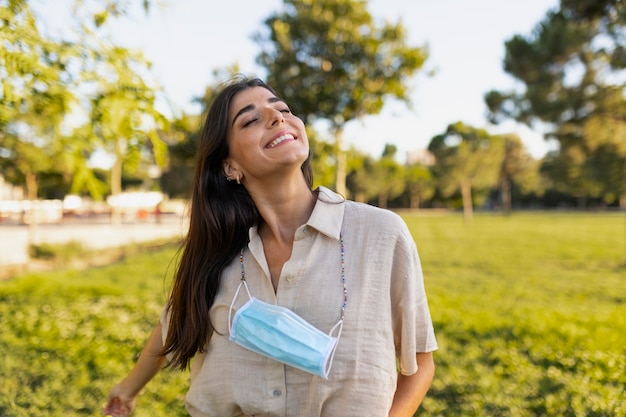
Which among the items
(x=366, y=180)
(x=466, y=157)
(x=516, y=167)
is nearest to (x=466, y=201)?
(x=466, y=157)

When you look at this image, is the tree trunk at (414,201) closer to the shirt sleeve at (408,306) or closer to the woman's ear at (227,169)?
the woman's ear at (227,169)

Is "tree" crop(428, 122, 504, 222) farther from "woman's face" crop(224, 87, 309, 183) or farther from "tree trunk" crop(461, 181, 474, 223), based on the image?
"woman's face" crop(224, 87, 309, 183)

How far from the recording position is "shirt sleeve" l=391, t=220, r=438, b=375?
1463 mm

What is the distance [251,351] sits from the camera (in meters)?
1.50

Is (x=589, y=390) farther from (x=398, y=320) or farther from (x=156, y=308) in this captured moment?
(x=156, y=308)

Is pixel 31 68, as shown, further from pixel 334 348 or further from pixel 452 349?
pixel 452 349

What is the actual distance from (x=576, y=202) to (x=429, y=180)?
17209mm

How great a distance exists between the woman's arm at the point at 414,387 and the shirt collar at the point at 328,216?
1.44ft

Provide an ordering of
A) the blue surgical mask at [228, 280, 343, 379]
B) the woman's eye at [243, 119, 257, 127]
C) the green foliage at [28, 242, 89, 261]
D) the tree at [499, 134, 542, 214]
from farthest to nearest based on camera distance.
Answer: the tree at [499, 134, 542, 214] < the green foliage at [28, 242, 89, 261] < the woman's eye at [243, 119, 257, 127] < the blue surgical mask at [228, 280, 343, 379]

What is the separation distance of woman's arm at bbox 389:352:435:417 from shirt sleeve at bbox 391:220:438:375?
0.16 ft

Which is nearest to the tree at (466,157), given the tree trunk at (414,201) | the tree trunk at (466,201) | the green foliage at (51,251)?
the tree trunk at (466,201)

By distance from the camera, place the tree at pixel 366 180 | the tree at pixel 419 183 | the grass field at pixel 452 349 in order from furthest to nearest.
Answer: the tree at pixel 419 183, the tree at pixel 366 180, the grass field at pixel 452 349

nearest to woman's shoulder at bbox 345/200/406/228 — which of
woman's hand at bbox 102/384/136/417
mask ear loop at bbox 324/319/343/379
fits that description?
mask ear loop at bbox 324/319/343/379

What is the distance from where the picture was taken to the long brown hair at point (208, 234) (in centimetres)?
164
